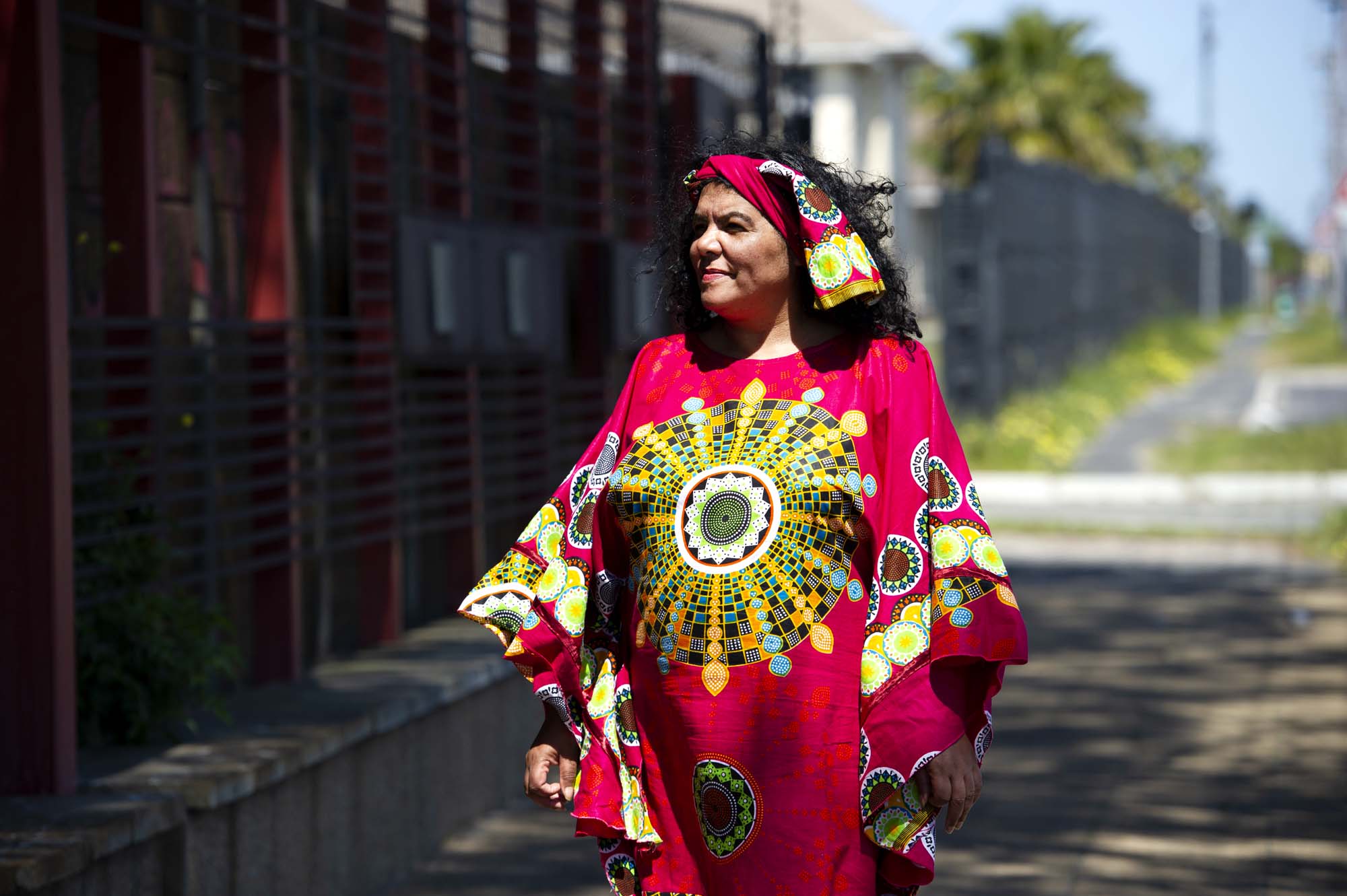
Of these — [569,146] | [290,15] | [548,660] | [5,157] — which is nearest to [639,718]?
[548,660]

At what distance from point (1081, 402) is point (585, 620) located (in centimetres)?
2259

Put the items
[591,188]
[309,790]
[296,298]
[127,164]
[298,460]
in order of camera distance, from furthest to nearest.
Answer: [591,188] < [296,298] < [298,460] < [127,164] < [309,790]

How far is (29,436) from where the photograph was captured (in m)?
4.63

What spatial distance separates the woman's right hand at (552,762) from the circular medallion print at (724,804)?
0.26 meters

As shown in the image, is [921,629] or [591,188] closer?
[921,629]

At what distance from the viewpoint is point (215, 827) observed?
16.0ft

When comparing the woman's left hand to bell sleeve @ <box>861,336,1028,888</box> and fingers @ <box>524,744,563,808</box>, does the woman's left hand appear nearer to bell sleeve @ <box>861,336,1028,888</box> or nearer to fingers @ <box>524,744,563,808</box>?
bell sleeve @ <box>861,336,1028,888</box>

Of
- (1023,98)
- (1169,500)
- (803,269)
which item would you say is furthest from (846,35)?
(803,269)

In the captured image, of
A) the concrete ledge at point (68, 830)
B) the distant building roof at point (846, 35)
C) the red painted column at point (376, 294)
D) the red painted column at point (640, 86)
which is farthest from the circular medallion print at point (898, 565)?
the distant building roof at point (846, 35)

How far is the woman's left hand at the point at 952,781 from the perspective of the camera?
308 cm

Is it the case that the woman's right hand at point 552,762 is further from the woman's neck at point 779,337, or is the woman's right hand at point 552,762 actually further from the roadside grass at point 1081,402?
the roadside grass at point 1081,402

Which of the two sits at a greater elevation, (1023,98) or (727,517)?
(1023,98)

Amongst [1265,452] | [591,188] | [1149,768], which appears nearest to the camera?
[1149,768]

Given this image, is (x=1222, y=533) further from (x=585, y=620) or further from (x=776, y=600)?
(x=776, y=600)
